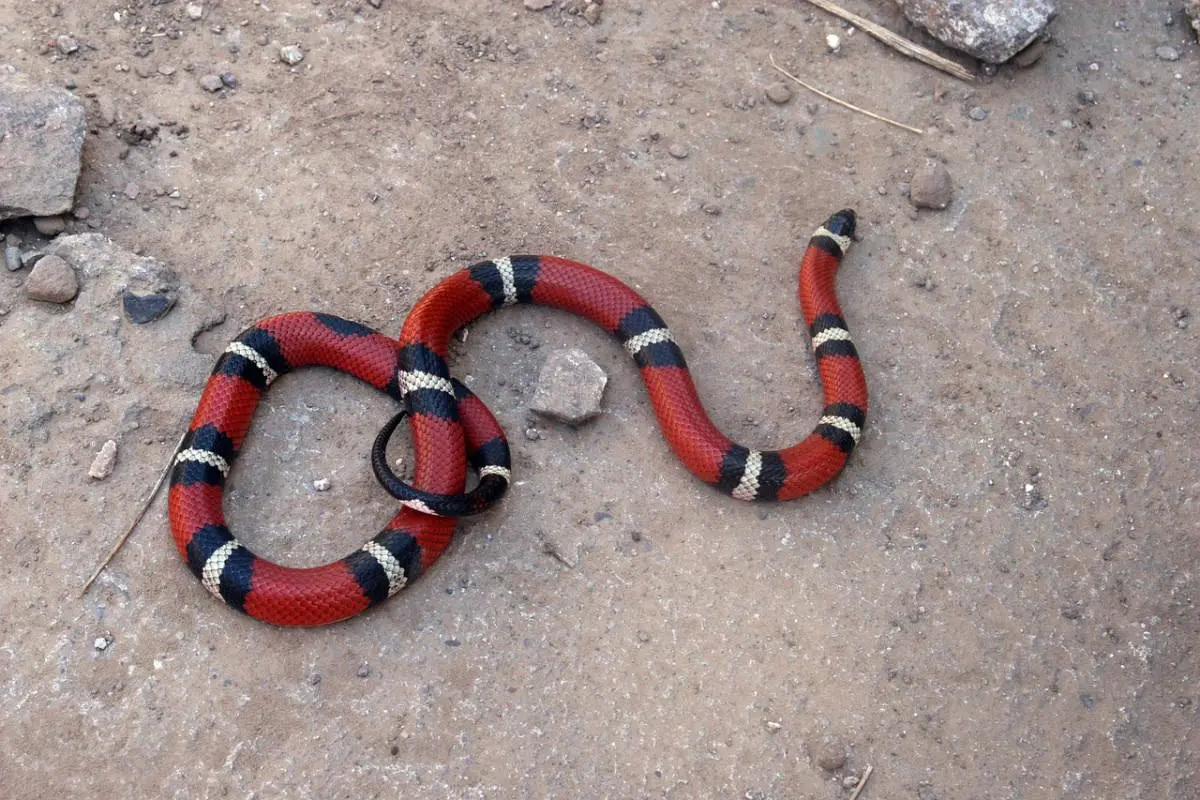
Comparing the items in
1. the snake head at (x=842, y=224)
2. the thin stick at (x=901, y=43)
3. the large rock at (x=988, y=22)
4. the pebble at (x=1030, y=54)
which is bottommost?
the snake head at (x=842, y=224)

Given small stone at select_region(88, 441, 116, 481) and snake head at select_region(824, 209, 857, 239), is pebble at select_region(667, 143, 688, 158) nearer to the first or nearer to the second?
snake head at select_region(824, 209, 857, 239)

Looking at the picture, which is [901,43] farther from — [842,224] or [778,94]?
[842,224]

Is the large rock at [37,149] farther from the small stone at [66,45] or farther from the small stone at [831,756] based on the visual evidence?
the small stone at [831,756]

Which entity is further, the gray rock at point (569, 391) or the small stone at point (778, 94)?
the small stone at point (778, 94)

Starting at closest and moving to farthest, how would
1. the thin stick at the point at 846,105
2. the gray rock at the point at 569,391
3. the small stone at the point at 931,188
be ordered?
the gray rock at the point at 569,391
the small stone at the point at 931,188
the thin stick at the point at 846,105

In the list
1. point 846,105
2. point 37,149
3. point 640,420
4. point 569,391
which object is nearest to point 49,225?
point 37,149

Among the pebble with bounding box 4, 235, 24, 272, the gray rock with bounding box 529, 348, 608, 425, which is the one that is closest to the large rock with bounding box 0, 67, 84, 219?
the pebble with bounding box 4, 235, 24, 272

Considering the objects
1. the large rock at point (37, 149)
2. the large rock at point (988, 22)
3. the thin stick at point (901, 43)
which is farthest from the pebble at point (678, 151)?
the large rock at point (37, 149)

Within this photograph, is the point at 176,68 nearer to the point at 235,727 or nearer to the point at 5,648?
the point at 5,648
